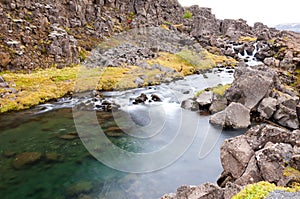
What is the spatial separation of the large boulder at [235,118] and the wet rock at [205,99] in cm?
726

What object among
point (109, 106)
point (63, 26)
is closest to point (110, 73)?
point (109, 106)

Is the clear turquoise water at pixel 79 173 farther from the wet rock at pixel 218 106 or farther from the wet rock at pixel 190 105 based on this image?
the wet rock at pixel 190 105

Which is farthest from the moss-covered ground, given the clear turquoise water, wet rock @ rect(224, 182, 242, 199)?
wet rock @ rect(224, 182, 242, 199)

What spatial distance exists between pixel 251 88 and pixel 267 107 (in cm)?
392

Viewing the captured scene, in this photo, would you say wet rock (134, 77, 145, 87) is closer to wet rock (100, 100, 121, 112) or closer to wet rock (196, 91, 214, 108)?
wet rock (100, 100, 121, 112)

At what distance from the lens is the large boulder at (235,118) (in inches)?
1382

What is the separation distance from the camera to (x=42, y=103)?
47375 mm

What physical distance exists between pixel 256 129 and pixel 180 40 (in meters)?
104

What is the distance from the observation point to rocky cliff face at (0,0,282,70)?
64.8 metres

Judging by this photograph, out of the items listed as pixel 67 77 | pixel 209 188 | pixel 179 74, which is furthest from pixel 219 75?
pixel 209 188

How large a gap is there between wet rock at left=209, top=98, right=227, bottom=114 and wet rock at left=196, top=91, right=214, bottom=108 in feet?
3.09

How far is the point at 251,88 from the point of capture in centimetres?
4012

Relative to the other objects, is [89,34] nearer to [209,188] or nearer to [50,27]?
[50,27]

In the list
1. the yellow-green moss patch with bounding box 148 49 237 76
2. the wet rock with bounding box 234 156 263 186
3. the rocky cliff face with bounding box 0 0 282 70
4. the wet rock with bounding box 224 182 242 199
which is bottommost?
the wet rock with bounding box 234 156 263 186
